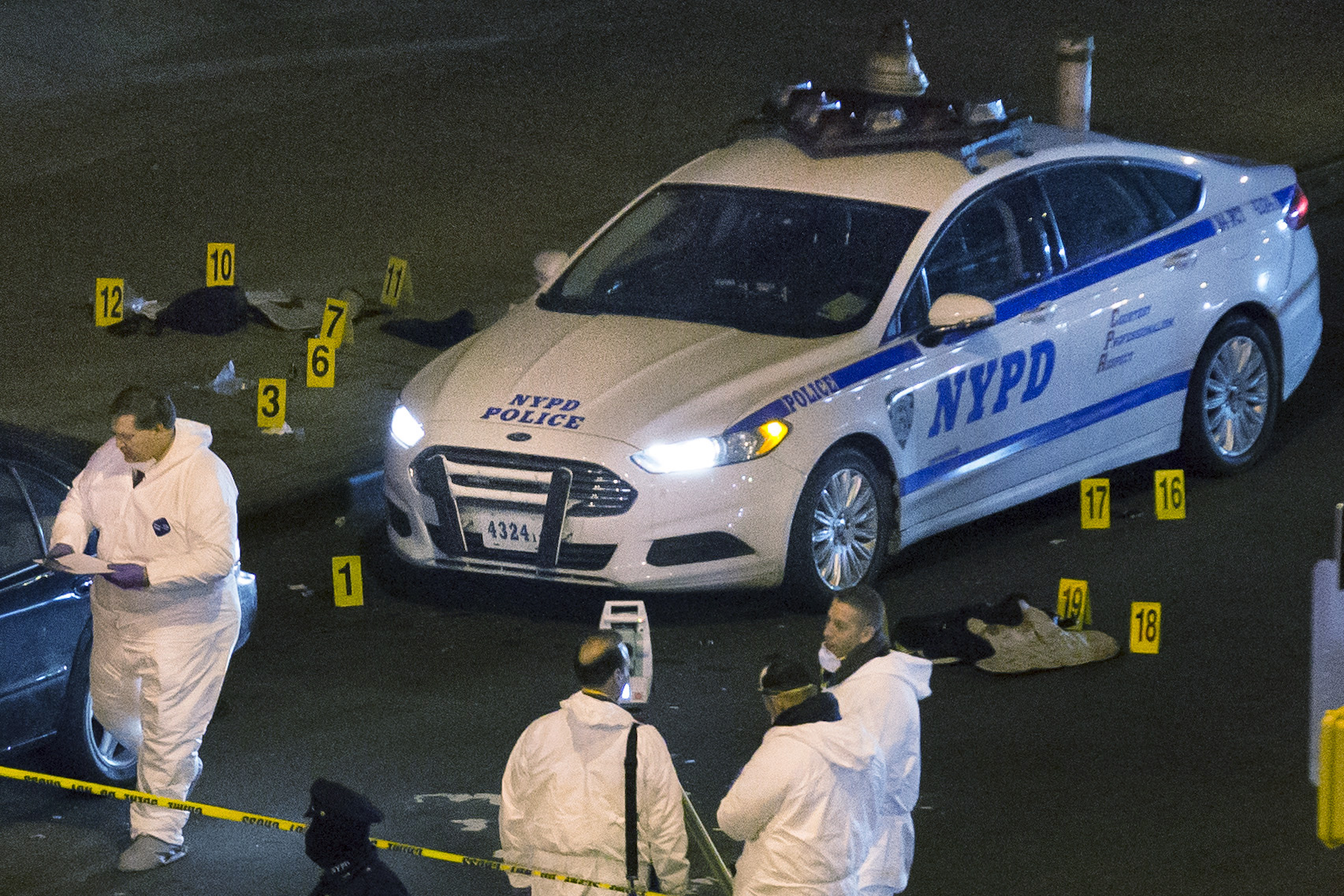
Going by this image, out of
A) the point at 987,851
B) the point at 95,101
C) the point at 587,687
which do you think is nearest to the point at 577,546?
the point at 987,851

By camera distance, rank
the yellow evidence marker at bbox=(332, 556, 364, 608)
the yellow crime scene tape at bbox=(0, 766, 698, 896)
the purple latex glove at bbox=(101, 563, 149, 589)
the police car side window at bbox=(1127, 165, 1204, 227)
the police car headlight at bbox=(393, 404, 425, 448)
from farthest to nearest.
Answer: the police car side window at bbox=(1127, 165, 1204, 227), the yellow evidence marker at bbox=(332, 556, 364, 608), the police car headlight at bbox=(393, 404, 425, 448), the purple latex glove at bbox=(101, 563, 149, 589), the yellow crime scene tape at bbox=(0, 766, 698, 896)

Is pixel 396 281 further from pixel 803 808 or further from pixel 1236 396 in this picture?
pixel 803 808

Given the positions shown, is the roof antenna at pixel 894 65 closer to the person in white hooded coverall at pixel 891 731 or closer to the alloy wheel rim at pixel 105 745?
the alloy wheel rim at pixel 105 745

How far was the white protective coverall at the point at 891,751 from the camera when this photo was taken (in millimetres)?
5926

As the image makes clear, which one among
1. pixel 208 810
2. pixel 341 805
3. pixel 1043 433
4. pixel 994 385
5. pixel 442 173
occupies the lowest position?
pixel 208 810

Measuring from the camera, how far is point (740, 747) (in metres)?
8.06

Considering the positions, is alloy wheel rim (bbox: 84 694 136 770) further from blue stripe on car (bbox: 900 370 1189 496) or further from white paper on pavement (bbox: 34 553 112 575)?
blue stripe on car (bbox: 900 370 1189 496)

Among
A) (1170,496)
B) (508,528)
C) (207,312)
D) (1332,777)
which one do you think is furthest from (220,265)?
(1332,777)

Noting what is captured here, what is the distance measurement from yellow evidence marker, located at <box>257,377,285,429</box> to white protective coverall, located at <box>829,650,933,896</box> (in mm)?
6145

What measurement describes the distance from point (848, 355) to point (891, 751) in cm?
361

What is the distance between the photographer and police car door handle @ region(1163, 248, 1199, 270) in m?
10.5

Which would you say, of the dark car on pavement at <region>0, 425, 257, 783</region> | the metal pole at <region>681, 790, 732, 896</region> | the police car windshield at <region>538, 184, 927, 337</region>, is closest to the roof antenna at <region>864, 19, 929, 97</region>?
the police car windshield at <region>538, 184, 927, 337</region>

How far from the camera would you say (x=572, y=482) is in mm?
8953

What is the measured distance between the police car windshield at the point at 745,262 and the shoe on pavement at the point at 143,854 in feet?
12.0
